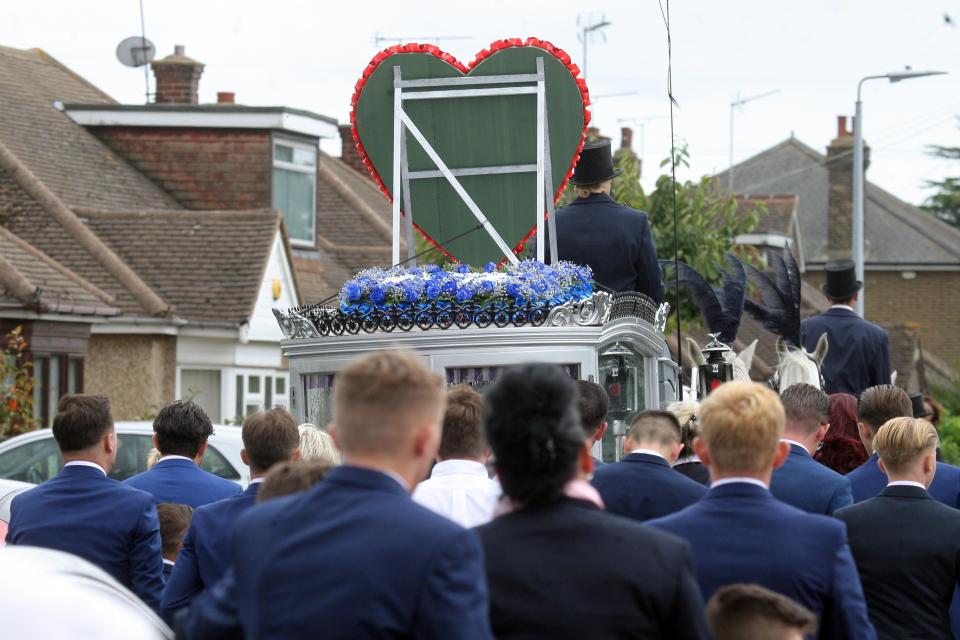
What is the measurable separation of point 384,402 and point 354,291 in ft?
15.3

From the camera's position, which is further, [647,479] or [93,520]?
[93,520]

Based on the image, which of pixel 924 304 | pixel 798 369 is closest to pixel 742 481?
pixel 798 369

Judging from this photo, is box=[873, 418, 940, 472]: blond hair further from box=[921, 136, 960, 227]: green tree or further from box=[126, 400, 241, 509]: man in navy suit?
box=[921, 136, 960, 227]: green tree

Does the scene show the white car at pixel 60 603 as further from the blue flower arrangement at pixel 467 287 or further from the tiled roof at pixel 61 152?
the tiled roof at pixel 61 152

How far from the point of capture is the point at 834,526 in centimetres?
448

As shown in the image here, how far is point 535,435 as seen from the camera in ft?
12.7

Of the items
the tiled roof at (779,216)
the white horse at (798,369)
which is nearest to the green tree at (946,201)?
the tiled roof at (779,216)

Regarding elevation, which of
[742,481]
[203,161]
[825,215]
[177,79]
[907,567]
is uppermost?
[177,79]

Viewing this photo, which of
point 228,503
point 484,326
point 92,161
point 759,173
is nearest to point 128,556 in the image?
point 228,503

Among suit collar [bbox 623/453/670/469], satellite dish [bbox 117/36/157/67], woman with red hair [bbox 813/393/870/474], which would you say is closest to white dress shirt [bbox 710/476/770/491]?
suit collar [bbox 623/453/670/469]

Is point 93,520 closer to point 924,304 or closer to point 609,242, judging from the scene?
point 609,242

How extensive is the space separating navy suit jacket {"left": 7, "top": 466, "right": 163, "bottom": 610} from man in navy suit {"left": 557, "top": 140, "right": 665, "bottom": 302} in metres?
3.53

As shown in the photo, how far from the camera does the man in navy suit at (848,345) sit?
11117 millimetres

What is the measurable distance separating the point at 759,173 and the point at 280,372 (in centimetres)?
4524
